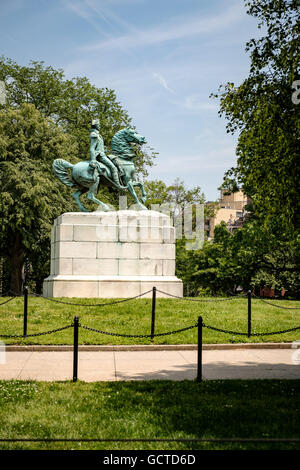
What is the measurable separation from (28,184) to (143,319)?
17.0 meters

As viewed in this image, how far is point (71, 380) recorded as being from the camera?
320 inches

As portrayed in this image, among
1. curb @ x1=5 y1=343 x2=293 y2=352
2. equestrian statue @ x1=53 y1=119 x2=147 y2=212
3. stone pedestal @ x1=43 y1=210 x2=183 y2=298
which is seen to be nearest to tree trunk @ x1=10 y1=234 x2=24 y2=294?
equestrian statue @ x1=53 y1=119 x2=147 y2=212

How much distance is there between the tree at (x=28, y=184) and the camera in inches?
1129

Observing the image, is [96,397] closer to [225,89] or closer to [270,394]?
[270,394]

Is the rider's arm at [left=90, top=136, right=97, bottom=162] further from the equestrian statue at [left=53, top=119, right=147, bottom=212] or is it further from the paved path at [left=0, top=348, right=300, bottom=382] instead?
the paved path at [left=0, top=348, right=300, bottom=382]

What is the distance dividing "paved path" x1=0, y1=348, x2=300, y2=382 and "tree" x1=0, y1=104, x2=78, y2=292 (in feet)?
61.0

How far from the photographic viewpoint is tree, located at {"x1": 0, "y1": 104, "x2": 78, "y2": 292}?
2869cm

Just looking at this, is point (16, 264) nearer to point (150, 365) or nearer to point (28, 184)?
point (28, 184)

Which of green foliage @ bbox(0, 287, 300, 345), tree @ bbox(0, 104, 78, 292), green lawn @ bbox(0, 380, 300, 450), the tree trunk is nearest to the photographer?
green lawn @ bbox(0, 380, 300, 450)

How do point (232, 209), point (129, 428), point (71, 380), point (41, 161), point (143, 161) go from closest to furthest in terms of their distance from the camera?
point (129, 428) → point (71, 380) → point (41, 161) → point (143, 161) → point (232, 209)

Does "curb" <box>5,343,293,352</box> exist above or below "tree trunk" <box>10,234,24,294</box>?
below

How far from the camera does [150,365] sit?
9.80 meters
